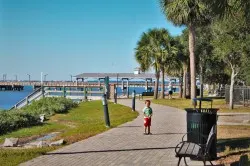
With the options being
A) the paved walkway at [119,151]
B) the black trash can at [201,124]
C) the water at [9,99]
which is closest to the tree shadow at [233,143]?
→ the paved walkway at [119,151]

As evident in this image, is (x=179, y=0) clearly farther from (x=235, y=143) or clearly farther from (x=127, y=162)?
(x=127, y=162)

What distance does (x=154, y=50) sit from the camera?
48250 millimetres

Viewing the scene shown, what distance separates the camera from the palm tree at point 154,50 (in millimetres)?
48250

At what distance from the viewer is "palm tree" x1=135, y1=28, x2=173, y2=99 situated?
48.2 metres

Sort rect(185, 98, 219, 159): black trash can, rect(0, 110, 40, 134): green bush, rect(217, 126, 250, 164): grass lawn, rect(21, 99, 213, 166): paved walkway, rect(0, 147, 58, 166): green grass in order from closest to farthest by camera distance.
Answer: rect(0, 147, 58, 166): green grass < rect(21, 99, 213, 166): paved walkway < rect(185, 98, 219, 159): black trash can < rect(217, 126, 250, 164): grass lawn < rect(0, 110, 40, 134): green bush

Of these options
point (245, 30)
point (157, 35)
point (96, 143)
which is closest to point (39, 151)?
point (96, 143)

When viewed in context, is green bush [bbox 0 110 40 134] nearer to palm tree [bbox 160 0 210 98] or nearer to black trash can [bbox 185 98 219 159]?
black trash can [bbox 185 98 219 159]

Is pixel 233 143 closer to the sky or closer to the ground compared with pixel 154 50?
closer to the ground

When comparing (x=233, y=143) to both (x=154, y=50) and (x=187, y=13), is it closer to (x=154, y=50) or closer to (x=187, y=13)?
(x=187, y=13)

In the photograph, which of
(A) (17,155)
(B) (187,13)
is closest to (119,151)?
(A) (17,155)

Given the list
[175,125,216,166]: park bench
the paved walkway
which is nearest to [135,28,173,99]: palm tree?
the paved walkway

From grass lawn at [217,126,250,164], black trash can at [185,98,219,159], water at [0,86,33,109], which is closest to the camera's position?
black trash can at [185,98,219,159]

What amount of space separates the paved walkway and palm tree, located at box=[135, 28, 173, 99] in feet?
107

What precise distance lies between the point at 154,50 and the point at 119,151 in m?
37.4
